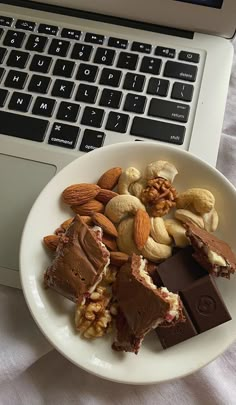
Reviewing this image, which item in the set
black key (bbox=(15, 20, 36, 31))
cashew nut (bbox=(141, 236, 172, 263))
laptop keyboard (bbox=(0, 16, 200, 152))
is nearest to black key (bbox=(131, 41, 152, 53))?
laptop keyboard (bbox=(0, 16, 200, 152))

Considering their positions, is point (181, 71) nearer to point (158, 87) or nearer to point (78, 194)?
point (158, 87)

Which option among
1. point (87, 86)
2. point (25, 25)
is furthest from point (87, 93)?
point (25, 25)

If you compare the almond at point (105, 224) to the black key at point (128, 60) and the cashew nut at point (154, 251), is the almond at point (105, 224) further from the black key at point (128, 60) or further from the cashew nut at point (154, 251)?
the black key at point (128, 60)

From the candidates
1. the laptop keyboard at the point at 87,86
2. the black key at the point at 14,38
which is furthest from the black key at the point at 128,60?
the black key at the point at 14,38

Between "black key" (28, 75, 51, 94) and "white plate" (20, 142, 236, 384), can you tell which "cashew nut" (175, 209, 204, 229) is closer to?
"white plate" (20, 142, 236, 384)

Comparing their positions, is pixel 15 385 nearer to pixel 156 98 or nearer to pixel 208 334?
pixel 208 334

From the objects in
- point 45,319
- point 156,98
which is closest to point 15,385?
point 45,319

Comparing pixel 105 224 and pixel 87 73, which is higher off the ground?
pixel 87 73
